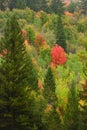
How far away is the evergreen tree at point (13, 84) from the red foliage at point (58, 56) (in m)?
44.9

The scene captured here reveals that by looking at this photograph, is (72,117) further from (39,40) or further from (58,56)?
(39,40)

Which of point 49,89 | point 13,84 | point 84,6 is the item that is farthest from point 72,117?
point 84,6

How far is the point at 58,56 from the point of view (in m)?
93.2

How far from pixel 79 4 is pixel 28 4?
21765 millimetres

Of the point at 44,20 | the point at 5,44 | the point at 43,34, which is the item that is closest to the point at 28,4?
the point at 44,20

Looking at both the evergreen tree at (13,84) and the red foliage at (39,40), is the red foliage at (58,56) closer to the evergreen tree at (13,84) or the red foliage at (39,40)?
the red foliage at (39,40)

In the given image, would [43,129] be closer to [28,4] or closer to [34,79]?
[34,79]

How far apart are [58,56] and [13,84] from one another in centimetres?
4599

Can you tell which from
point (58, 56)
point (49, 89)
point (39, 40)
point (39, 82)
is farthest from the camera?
point (39, 40)

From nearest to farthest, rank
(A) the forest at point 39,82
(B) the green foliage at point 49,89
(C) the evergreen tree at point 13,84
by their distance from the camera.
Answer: (C) the evergreen tree at point 13,84 < (A) the forest at point 39,82 < (B) the green foliage at point 49,89

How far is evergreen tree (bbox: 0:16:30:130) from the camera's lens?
156 ft

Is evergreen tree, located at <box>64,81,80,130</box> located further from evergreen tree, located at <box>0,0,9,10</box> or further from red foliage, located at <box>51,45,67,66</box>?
evergreen tree, located at <box>0,0,9,10</box>

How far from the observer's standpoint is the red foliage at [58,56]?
93488mm

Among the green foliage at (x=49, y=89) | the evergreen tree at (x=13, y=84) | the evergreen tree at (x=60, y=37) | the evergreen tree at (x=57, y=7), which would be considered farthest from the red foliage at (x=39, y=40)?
the evergreen tree at (x=13, y=84)
